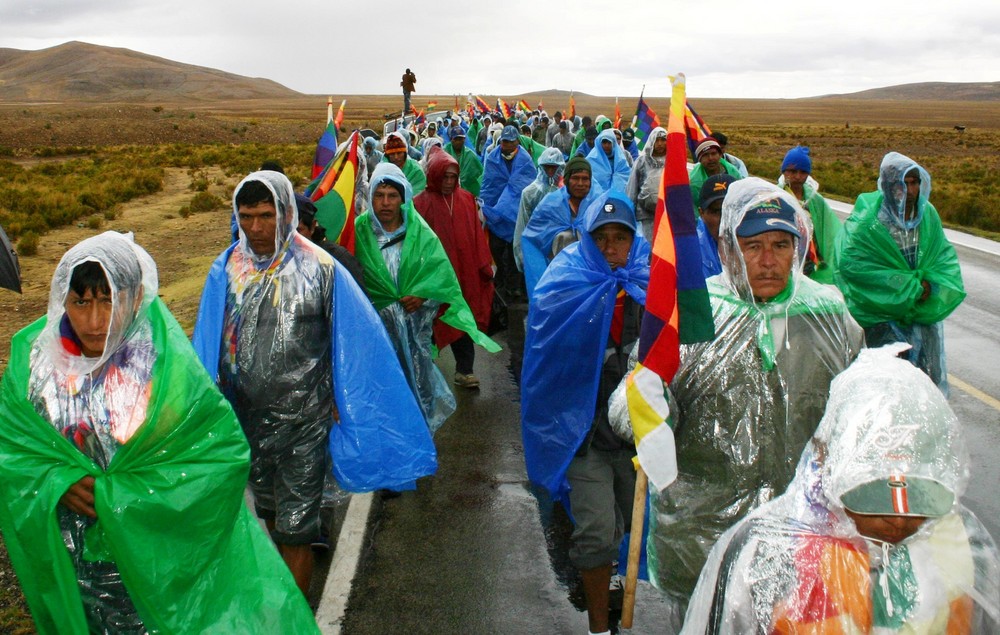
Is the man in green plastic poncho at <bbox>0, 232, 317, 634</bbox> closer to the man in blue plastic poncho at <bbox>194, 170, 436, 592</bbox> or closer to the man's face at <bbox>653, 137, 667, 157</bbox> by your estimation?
the man in blue plastic poncho at <bbox>194, 170, 436, 592</bbox>

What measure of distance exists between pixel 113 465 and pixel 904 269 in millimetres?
5010

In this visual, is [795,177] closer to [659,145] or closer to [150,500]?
[659,145]

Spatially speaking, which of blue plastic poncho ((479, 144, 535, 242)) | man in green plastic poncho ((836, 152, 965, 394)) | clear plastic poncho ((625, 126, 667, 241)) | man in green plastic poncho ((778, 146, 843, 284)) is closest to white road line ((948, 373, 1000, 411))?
man in green plastic poncho ((836, 152, 965, 394))

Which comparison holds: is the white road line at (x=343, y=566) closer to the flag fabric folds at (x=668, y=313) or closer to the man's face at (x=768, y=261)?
the flag fabric folds at (x=668, y=313)

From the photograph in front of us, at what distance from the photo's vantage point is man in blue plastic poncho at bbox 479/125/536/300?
11.4m

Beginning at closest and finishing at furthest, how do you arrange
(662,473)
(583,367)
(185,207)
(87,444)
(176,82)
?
1. (87,444)
2. (662,473)
3. (583,367)
4. (185,207)
5. (176,82)

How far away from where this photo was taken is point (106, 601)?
3066 mm

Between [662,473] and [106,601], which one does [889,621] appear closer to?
[662,473]

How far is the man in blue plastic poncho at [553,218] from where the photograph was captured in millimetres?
7016

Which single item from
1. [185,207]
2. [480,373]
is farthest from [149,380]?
[185,207]

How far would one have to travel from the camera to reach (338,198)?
6574 mm

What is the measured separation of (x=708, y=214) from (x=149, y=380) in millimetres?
4066

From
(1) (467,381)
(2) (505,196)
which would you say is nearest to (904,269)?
(1) (467,381)

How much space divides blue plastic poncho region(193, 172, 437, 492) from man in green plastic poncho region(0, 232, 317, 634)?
1111 millimetres
